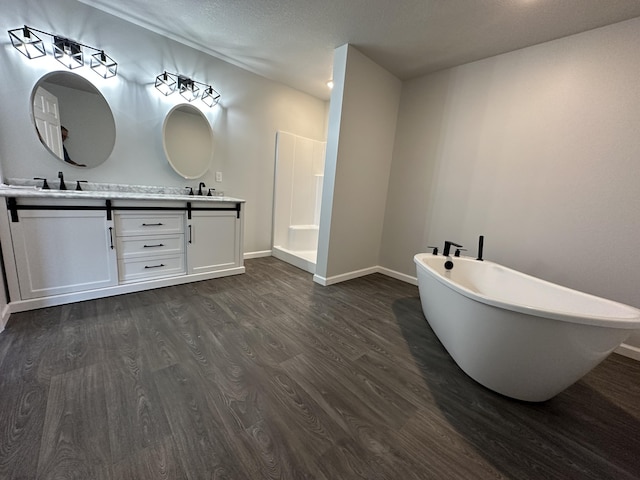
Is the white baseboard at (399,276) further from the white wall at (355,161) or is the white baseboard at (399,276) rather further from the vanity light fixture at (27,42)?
the vanity light fixture at (27,42)

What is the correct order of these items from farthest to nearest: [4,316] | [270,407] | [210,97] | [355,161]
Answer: [210,97], [355,161], [4,316], [270,407]

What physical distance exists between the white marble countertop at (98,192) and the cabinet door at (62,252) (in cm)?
14

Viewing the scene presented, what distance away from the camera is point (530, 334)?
4.29 ft

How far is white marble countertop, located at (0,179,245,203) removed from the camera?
189cm

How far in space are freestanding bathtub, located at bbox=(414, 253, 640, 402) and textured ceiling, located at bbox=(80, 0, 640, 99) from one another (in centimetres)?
204

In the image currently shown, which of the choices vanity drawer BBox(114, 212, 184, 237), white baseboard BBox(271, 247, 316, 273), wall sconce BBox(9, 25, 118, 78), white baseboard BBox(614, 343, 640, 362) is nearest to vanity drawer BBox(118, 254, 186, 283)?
vanity drawer BBox(114, 212, 184, 237)

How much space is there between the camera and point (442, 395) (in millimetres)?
1460

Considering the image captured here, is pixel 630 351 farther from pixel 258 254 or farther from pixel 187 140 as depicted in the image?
pixel 187 140

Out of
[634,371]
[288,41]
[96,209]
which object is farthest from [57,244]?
[634,371]

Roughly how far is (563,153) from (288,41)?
9.21ft

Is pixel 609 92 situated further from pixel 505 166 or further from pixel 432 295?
pixel 432 295

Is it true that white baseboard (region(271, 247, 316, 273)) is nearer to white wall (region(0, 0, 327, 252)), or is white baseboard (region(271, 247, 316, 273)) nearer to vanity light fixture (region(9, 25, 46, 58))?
white wall (region(0, 0, 327, 252))

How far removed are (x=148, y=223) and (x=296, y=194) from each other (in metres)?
2.17

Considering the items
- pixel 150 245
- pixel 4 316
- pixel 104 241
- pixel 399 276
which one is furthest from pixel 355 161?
pixel 4 316
